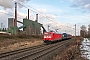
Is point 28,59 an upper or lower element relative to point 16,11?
lower

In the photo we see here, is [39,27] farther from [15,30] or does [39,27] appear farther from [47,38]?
[47,38]

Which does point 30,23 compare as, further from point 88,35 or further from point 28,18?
point 88,35

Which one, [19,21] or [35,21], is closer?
[19,21]

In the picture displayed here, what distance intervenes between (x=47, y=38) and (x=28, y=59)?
28.0m

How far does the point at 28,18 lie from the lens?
302 feet

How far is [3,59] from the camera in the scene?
614 inches

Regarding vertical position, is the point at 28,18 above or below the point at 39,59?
above

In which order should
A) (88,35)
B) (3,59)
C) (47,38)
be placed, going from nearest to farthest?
1. (3,59)
2. (47,38)
3. (88,35)

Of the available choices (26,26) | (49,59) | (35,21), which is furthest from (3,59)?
(35,21)

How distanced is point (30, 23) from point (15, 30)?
14.7 m

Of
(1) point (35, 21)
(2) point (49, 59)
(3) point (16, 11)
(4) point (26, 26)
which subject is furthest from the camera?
(1) point (35, 21)

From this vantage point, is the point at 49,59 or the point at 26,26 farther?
the point at 26,26

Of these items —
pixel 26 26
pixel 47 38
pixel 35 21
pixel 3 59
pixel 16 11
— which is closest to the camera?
pixel 3 59

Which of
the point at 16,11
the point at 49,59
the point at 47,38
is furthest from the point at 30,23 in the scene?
the point at 49,59
